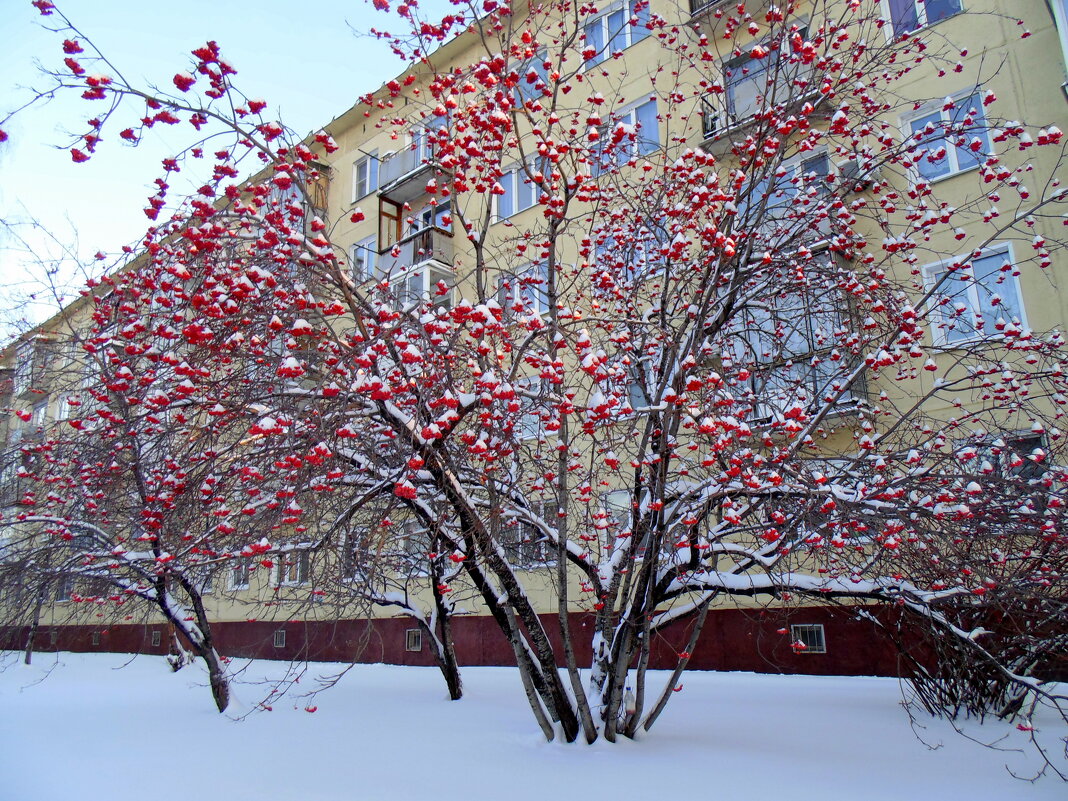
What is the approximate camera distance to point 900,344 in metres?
6.68

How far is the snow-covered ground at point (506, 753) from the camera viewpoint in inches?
218

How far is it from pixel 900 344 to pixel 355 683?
1051cm

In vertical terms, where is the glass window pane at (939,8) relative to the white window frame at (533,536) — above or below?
above

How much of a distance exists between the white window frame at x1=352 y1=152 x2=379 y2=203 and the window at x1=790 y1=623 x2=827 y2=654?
53.8 ft

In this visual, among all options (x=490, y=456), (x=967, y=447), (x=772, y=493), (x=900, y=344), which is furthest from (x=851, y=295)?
(x=490, y=456)

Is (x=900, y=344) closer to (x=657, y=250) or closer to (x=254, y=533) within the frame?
(x=657, y=250)

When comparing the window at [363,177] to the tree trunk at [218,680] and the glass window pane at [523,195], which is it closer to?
the glass window pane at [523,195]

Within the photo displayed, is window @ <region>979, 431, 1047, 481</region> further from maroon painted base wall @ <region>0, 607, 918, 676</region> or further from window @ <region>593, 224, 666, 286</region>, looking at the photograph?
window @ <region>593, 224, 666, 286</region>

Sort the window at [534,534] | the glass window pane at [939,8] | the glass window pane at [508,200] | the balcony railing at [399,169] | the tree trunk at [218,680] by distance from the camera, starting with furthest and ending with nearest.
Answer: the balcony railing at [399,169] < the glass window pane at [508,200] < the glass window pane at [939,8] < the tree trunk at [218,680] < the window at [534,534]

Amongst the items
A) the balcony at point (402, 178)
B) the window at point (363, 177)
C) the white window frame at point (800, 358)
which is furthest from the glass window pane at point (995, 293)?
the window at point (363, 177)

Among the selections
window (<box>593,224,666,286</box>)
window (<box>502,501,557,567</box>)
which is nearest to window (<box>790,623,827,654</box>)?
window (<box>502,501,557,567</box>)

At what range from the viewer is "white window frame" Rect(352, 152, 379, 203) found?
21328mm

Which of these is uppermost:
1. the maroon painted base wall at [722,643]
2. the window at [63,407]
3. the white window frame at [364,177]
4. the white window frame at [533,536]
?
the white window frame at [364,177]

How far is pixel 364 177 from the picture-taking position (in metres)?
21.8
